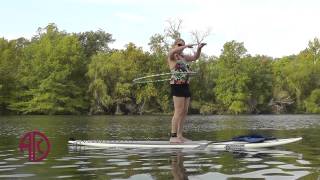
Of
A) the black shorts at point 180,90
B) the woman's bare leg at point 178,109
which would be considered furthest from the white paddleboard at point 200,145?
the black shorts at point 180,90

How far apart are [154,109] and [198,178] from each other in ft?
267

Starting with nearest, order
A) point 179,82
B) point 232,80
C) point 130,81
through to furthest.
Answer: point 179,82 < point 130,81 < point 232,80

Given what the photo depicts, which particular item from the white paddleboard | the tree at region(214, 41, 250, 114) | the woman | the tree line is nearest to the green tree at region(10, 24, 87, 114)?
the tree line

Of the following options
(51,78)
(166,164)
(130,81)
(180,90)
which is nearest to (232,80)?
(130,81)

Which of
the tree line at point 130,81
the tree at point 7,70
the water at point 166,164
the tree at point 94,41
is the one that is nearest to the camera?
the water at point 166,164

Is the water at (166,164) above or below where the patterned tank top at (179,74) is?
below

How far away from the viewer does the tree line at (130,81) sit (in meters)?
87.4

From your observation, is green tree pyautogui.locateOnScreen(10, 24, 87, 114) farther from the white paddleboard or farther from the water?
the water

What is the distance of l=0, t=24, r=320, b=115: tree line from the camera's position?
87375 mm

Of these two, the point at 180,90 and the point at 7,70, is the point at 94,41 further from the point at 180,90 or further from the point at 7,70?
the point at 180,90

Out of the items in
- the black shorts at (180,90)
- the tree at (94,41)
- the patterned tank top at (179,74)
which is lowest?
the black shorts at (180,90)

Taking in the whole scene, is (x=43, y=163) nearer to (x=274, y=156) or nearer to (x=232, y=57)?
(x=274, y=156)

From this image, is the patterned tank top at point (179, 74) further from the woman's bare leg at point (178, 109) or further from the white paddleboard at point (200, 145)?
the white paddleboard at point (200, 145)

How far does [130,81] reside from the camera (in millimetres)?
88688
